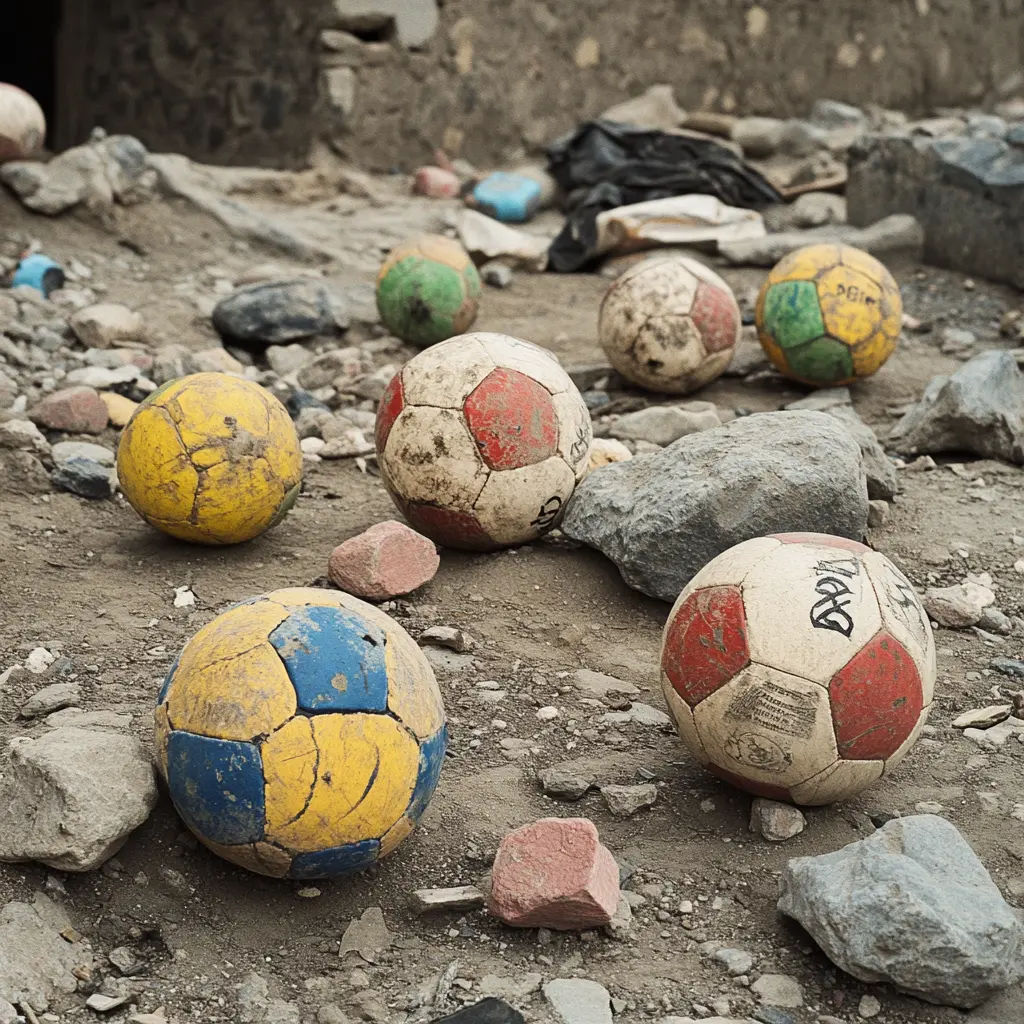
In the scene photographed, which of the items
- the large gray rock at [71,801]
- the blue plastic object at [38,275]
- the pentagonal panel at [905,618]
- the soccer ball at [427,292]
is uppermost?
the pentagonal panel at [905,618]

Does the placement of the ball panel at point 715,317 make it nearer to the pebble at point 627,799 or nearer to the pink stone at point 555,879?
the pebble at point 627,799

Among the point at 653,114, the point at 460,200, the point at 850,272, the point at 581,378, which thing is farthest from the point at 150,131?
the point at 850,272

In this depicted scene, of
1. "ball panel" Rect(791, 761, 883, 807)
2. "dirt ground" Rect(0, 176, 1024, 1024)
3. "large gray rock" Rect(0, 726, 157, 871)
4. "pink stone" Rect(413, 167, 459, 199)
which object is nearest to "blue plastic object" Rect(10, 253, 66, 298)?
"dirt ground" Rect(0, 176, 1024, 1024)

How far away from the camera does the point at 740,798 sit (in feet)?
10.9

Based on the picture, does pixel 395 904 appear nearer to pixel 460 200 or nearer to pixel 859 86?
pixel 460 200

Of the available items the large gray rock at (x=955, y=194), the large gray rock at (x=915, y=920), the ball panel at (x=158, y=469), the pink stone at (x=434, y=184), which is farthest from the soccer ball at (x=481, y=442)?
the pink stone at (x=434, y=184)

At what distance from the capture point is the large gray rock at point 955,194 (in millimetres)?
8164

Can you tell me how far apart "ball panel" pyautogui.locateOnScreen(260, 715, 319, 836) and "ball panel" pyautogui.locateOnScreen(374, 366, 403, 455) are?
195 centimetres

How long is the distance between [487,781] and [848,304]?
3.66 meters

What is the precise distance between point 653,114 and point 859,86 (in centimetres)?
287

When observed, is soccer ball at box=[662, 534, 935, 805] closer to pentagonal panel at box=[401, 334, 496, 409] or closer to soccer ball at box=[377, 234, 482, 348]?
pentagonal panel at box=[401, 334, 496, 409]

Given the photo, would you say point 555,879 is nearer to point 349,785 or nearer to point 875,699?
point 349,785

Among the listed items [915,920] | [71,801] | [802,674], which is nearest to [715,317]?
[802,674]

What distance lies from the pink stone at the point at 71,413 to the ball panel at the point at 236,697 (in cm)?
302
